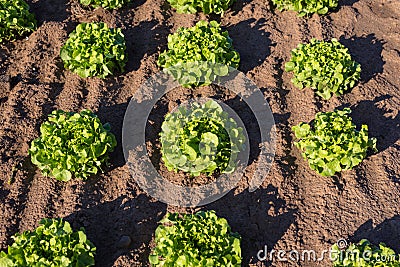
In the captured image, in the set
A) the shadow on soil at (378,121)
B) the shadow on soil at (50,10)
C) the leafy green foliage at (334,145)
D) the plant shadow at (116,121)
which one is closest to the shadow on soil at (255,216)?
the leafy green foliage at (334,145)

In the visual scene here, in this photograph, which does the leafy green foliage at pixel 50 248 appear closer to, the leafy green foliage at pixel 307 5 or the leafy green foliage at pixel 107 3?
the leafy green foliage at pixel 107 3

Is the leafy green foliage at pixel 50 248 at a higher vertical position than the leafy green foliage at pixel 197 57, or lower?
lower

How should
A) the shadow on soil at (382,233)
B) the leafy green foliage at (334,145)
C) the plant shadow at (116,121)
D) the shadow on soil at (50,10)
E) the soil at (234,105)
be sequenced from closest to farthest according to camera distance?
the shadow on soil at (382,233) → the soil at (234,105) → the leafy green foliage at (334,145) → the plant shadow at (116,121) → the shadow on soil at (50,10)

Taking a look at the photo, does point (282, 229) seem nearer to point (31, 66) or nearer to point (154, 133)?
point (154, 133)

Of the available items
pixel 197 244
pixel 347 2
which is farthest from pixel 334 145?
pixel 347 2

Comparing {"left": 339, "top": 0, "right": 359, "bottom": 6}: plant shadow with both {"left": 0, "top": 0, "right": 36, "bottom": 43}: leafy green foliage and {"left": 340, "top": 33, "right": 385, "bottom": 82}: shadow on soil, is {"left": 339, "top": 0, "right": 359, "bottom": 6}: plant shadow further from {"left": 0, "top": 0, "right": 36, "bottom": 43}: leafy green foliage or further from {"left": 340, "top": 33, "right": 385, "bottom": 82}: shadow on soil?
{"left": 0, "top": 0, "right": 36, "bottom": 43}: leafy green foliage

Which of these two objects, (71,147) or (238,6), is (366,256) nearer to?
(71,147)

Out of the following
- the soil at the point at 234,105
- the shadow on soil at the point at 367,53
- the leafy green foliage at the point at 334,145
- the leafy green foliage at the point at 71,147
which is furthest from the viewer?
the shadow on soil at the point at 367,53
